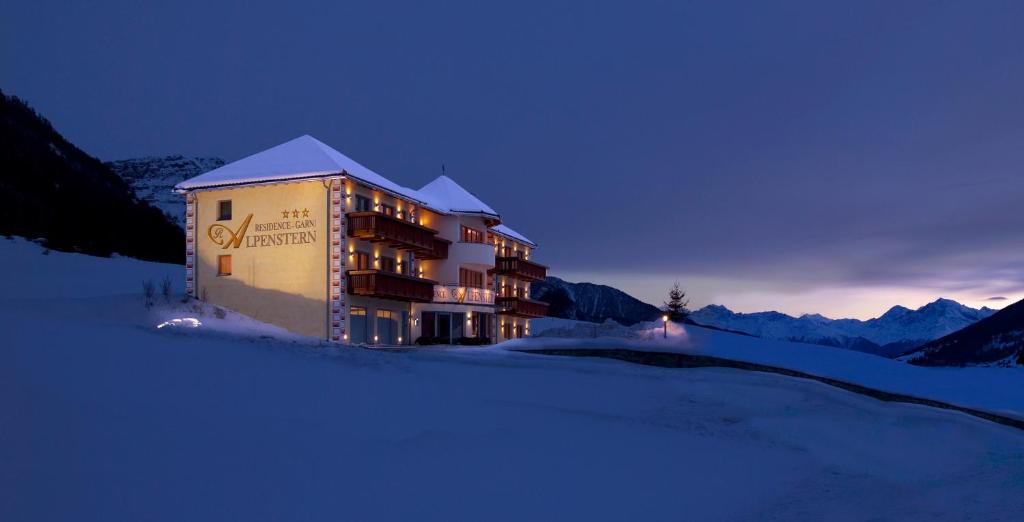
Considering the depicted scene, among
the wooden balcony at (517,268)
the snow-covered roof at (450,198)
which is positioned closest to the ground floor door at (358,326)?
the snow-covered roof at (450,198)

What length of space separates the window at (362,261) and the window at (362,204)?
2.40 meters

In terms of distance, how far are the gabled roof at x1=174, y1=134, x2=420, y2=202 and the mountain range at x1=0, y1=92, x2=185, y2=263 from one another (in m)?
33.9

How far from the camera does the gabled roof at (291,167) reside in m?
45.5

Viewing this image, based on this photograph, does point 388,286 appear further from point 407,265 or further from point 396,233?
point 407,265

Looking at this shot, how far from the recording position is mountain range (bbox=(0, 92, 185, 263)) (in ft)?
262

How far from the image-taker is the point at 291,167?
4647 centimetres

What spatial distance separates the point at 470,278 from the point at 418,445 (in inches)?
1822

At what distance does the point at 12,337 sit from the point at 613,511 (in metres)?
10.5

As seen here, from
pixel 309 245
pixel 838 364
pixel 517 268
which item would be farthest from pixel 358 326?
pixel 838 364

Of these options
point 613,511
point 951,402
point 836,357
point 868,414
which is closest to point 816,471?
point 613,511

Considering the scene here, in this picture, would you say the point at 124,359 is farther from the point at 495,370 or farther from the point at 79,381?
the point at 495,370

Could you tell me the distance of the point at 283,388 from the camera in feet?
54.7

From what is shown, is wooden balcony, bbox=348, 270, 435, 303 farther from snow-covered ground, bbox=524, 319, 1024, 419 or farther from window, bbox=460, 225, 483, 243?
window, bbox=460, 225, 483, 243

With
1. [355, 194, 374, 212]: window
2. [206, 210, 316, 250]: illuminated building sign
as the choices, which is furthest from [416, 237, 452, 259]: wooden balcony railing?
[206, 210, 316, 250]: illuminated building sign
